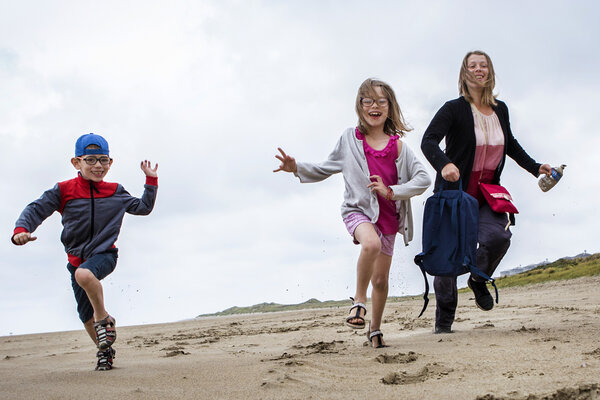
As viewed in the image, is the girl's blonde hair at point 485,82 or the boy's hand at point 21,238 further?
the girl's blonde hair at point 485,82

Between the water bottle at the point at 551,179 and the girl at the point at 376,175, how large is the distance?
50.5 inches

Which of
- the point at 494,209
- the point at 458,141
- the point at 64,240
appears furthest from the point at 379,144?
the point at 64,240

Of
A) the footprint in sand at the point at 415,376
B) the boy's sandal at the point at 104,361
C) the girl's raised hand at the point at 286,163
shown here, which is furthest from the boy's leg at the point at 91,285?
the footprint in sand at the point at 415,376

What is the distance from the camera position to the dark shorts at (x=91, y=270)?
4375 mm

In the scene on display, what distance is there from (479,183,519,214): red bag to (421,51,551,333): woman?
0.09 m

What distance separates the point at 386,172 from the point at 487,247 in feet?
3.66

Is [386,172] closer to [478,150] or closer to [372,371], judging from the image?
[478,150]

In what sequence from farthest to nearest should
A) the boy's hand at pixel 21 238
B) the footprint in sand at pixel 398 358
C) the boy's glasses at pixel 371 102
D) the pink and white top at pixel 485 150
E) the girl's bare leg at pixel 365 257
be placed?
the pink and white top at pixel 485 150 → the boy's glasses at pixel 371 102 → the girl's bare leg at pixel 365 257 → the boy's hand at pixel 21 238 → the footprint in sand at pixel 398 358

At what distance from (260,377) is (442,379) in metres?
1.05

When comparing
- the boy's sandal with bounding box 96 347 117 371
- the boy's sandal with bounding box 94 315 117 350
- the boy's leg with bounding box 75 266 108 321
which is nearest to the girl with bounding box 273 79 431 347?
the boy's leg with bounding box 75 266 108 321

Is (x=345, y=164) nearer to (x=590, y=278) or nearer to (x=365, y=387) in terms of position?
(x=365, y=387)

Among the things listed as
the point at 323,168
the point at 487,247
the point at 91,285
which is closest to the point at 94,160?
the point at 91,285

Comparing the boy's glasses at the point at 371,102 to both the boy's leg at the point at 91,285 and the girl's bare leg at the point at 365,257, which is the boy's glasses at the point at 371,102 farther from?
the boy's leg at the point at 91,285

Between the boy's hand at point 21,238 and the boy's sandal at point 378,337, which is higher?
the boy's hand at point 21,238
